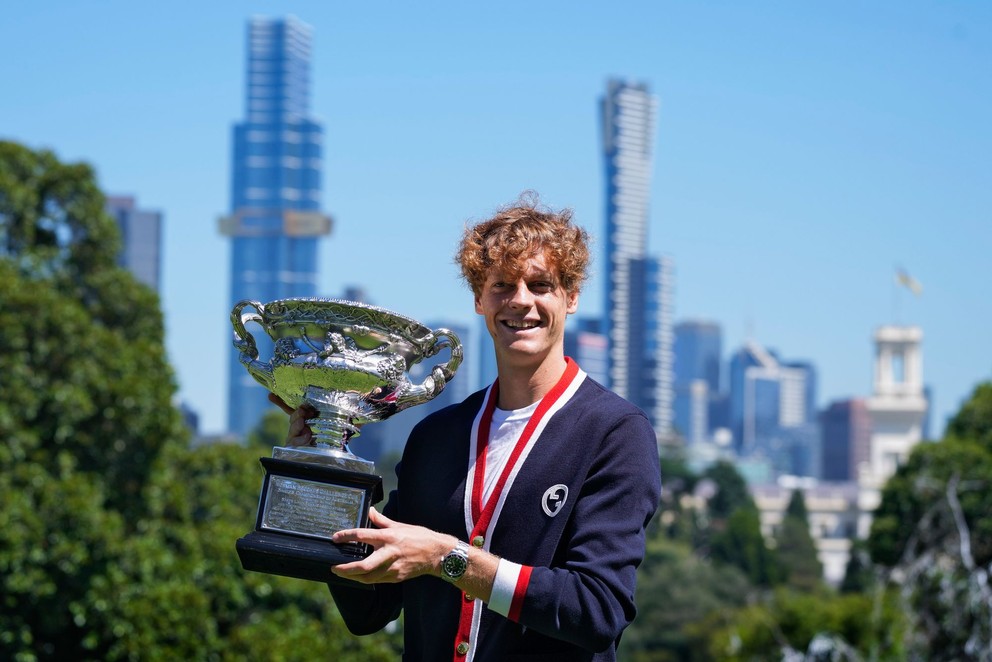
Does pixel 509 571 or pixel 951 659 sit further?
pixel 951 659

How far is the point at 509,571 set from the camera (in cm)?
312

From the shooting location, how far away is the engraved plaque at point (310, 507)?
3.31m

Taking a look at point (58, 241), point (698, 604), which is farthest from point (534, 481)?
point (698, 604)

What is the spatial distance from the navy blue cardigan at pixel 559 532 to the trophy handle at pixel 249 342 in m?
0.40

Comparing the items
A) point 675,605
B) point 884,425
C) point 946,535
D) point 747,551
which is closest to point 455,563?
point 946,535

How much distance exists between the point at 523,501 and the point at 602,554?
202mm

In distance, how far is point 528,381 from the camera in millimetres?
3410

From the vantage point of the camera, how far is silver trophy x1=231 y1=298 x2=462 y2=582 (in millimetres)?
3295

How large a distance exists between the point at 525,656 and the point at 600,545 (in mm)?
275

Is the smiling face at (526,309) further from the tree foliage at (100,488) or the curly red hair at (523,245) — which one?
the tree foliage at (100,488)

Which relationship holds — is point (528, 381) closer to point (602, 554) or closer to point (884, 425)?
point (602, 554)

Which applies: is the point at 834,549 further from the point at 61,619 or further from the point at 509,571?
the point at 509,571

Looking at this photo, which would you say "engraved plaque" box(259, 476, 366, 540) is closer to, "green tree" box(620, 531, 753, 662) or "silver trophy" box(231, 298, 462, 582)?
"silver trophy" box(231, 298, 462, 582)

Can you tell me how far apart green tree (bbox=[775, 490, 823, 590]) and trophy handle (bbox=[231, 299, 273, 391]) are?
61.0 metres
